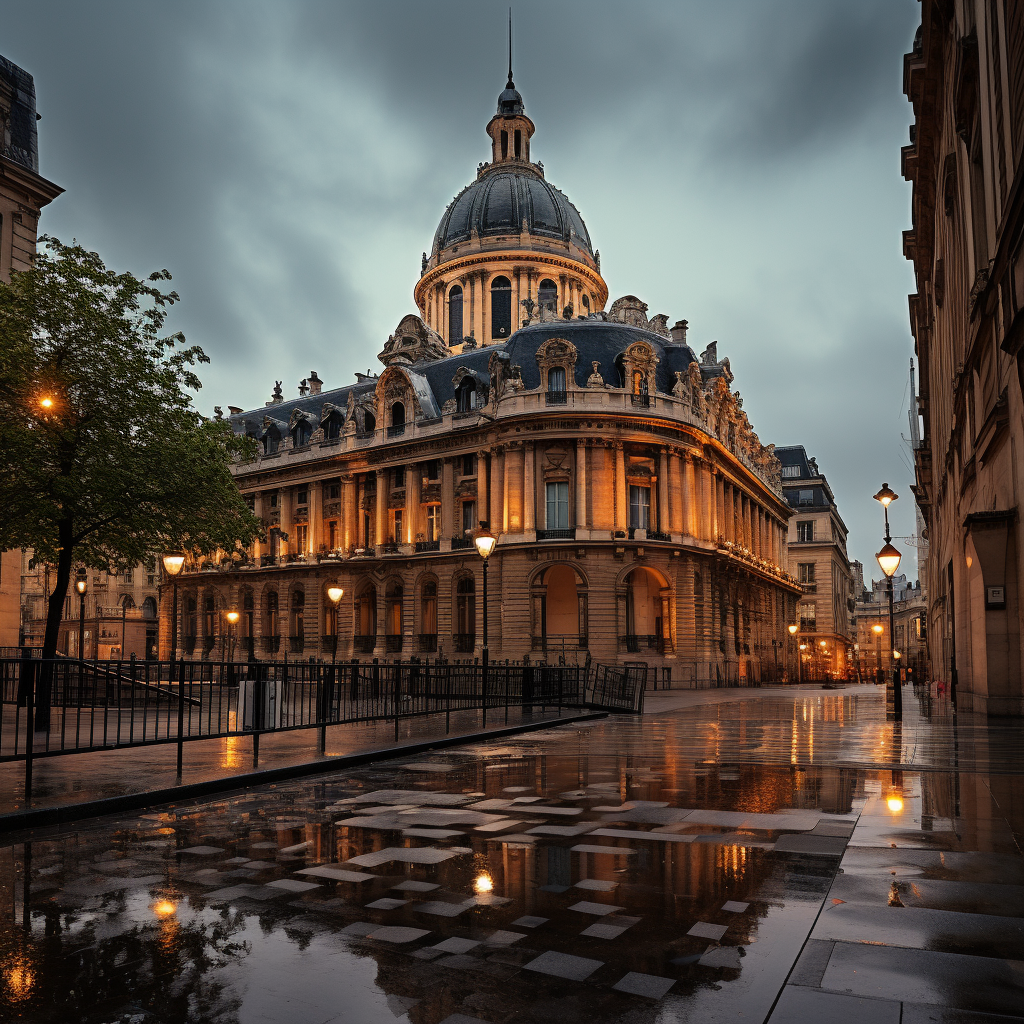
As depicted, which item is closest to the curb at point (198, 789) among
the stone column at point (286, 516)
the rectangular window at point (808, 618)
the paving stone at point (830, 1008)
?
the paving stone at point (830, 1008)

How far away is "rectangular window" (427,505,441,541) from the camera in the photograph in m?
56.2

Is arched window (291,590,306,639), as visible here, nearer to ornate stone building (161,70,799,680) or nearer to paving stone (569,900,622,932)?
ornate stone building (161,70,799,680)

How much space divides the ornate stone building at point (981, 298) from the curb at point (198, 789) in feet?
34.7

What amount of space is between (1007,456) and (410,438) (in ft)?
142

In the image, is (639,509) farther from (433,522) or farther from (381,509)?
(381,509)

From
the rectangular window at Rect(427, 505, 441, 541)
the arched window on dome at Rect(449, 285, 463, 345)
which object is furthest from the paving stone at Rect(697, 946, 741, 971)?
the arched window on dome at Rect(449, 285, 463, 345)

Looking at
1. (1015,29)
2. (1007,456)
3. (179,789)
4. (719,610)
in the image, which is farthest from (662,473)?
(179,789)

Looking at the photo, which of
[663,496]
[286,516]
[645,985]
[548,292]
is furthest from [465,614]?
[645,985]

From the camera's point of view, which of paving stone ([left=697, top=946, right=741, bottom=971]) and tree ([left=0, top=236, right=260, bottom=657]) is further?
tree ([left=0, top=236, right=260, bottom=657])

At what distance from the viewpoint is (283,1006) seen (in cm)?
426

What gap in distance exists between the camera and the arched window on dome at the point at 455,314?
75125 mm

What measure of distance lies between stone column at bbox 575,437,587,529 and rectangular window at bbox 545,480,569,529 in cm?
85

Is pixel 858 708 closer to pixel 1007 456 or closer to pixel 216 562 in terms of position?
pixel 1007 456

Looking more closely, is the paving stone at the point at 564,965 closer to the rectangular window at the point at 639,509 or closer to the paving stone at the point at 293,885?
the paving stone at the point at 293,885
